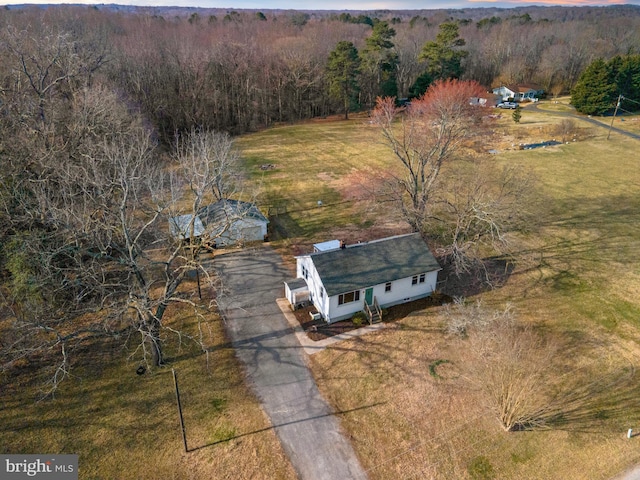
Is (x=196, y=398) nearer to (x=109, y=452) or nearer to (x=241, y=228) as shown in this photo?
(x=109, y=452)

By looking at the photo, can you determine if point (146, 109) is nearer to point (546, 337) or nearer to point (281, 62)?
point (281, 62)

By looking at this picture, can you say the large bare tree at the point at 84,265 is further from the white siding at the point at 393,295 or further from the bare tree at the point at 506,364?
the bare tree at the point at 506,364

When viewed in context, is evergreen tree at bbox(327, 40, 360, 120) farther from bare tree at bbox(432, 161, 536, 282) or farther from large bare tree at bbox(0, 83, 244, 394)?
large bare tree at bbox(0, 83, 244, 394)


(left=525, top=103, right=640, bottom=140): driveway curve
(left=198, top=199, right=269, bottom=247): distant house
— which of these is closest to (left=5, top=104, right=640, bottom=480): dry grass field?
Answer: (left=198, top=199, right=269, bottom=247): distant house

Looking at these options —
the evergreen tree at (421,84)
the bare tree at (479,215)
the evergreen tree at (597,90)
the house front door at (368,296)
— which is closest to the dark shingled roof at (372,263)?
the house front door at (368,296)

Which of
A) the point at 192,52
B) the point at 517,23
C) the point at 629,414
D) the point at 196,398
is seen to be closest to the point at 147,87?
the point at 192,52

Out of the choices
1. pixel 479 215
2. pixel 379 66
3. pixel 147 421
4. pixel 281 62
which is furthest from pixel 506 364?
pixel 379 66
